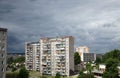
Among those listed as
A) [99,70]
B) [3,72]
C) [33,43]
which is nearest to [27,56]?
[33,43]

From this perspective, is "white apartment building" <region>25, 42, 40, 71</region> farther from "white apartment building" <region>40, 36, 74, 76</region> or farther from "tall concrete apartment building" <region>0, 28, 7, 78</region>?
"tall concrete apartment building" <region>0, 28, 7, 78</region>

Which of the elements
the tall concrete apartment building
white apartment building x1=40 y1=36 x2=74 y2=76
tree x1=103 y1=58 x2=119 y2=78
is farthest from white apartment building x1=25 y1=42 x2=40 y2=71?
the tall concrete apartment building

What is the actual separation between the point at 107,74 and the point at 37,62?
219ft

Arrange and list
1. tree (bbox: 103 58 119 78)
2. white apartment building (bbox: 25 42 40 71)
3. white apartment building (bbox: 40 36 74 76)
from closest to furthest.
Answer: tree (bbox: 103 58 119 78)
white apartment building (bbox: 40 36 74 76)
white apartment building (bbox: 25 42 40 71)

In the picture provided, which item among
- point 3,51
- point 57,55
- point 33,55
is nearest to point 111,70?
point 3,51

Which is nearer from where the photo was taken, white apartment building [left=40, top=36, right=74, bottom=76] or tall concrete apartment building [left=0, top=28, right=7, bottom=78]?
tall concrete apartment building [left=0, top=28, right=7, bottom=78]

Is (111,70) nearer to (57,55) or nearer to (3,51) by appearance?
(3,51)

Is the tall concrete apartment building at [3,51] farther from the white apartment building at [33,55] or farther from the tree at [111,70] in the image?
the white apartment building at [33,55]

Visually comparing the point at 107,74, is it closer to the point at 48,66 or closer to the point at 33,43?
the point at 48,66

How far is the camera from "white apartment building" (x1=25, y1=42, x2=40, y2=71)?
13625 cm

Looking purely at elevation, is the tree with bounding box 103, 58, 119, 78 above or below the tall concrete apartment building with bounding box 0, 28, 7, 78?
below

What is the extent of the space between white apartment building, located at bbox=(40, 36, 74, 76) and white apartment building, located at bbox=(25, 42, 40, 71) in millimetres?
11106

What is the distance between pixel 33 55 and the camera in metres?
140

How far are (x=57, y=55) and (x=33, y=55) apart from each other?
25.0 metres
